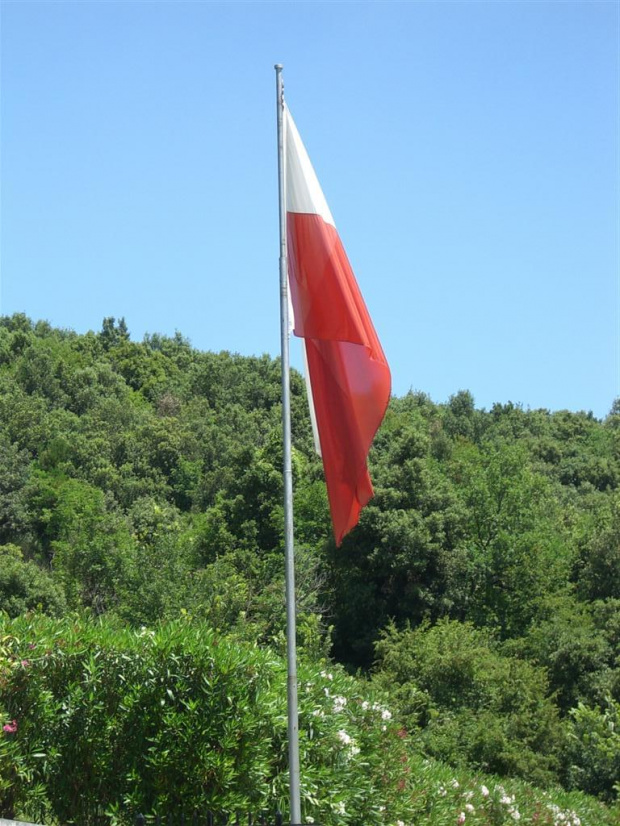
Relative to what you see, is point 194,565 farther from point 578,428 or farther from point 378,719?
point 578,428

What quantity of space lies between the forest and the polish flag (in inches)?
129

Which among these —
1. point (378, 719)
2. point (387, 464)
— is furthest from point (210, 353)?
point (378, 719)

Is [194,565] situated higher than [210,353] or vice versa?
[210,353]

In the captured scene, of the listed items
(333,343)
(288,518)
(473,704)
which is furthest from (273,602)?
(288,518)

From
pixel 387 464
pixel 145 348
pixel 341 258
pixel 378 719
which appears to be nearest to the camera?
pixel 341 258

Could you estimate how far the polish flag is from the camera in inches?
348

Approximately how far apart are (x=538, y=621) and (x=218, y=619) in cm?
1611

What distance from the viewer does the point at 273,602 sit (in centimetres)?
3200

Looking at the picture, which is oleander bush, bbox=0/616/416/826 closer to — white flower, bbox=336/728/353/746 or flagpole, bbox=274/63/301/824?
white flower, bbox=336/728/353/746

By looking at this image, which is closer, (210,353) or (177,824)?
(177,824)

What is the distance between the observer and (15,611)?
3572 centimetres

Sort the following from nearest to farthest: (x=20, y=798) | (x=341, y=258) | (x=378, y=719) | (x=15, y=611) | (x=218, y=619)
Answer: (x=341, y=258) < (x=20, y=798) < (x=378, y=719) < (x=218, y=619) < (x=15, y=611)

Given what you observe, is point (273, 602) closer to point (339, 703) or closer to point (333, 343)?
point (339, 703)

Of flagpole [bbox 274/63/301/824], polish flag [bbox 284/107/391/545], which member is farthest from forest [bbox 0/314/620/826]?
polish flag [bbox 284/107/391/545]
